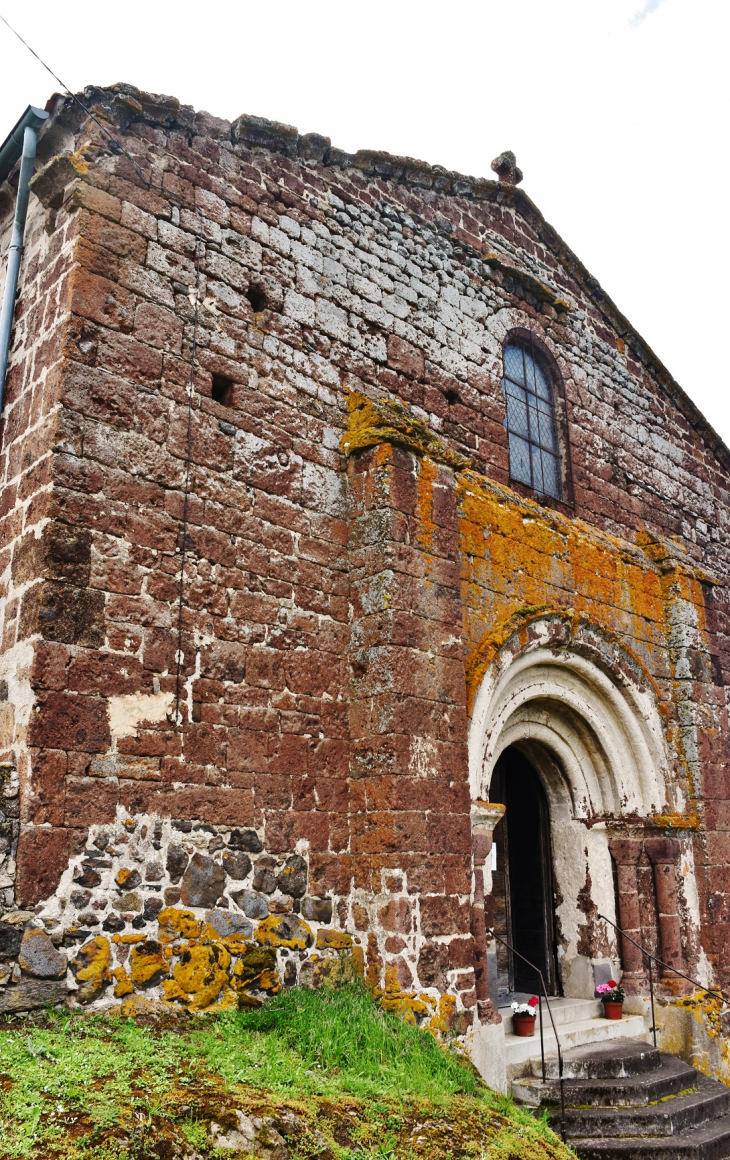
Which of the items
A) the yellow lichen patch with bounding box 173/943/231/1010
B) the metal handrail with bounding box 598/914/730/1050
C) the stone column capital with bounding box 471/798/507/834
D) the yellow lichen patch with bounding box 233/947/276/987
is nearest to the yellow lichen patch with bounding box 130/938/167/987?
the yellow lichen patch with bounding box 173/943/231/1010

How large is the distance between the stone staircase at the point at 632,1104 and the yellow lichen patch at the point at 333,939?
164 cm

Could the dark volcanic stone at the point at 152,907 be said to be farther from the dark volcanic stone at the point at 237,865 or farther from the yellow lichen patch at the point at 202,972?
the dark volcanic stone at the point at 237,865

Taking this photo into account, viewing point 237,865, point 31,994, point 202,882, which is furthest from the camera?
point 237,865

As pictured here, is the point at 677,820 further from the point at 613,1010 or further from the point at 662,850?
the point at 613,1010

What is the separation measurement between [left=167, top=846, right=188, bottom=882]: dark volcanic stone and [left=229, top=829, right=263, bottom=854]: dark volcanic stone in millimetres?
346

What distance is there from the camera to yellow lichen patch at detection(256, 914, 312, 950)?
5.32 m

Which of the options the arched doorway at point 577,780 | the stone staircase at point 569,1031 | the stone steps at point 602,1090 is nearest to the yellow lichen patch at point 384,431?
the arched doorway at point 577,780

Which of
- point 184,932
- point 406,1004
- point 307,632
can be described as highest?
point 307,632

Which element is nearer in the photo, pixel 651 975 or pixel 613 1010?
pixel 613 1010

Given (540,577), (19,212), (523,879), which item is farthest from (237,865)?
(19,212)

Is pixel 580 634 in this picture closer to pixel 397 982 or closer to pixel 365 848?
pixel 365 848

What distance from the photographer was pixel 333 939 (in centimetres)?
563

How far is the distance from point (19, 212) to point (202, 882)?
4.42 meters

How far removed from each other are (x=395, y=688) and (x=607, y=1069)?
3.34 m
